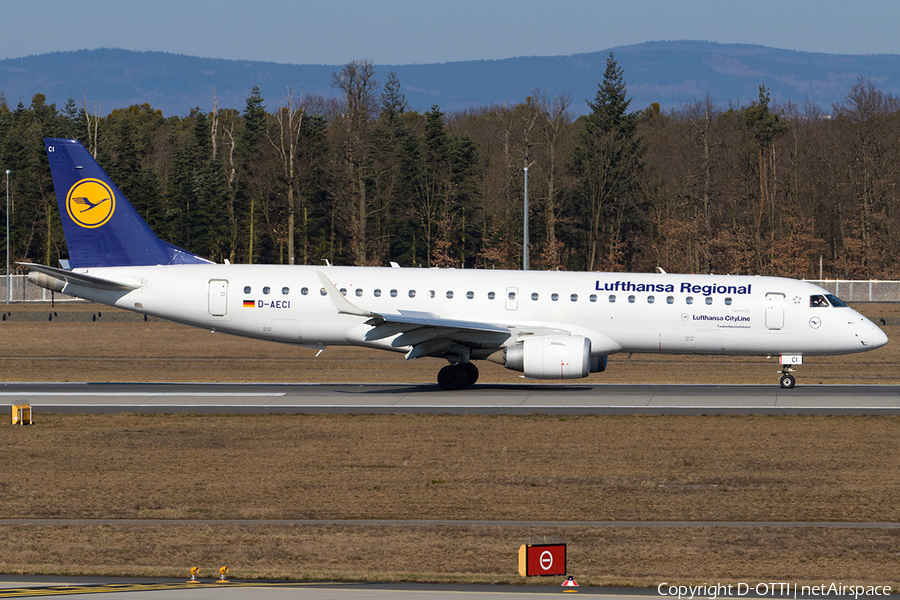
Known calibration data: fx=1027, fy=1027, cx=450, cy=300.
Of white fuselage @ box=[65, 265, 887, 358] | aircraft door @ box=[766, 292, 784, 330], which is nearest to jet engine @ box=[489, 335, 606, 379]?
white fuselage @ box=[65, 265, 887, 358]

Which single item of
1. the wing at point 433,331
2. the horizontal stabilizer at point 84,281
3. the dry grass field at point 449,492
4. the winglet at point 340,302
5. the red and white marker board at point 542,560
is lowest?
the dry grass field at point 449,492

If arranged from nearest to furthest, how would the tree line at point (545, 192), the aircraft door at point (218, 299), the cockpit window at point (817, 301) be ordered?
the cockpit window at point (817, 301), the aircraft door at point (218, 299), the tree line at point (545, 192)

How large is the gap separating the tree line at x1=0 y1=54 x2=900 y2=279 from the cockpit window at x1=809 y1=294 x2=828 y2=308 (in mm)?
47356

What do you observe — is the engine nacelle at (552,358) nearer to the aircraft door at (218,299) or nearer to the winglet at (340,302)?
the winglet at (340,302)

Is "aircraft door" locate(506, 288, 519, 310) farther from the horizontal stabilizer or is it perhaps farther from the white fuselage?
the horizontal stabilizer

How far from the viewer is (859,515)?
14.8 metres

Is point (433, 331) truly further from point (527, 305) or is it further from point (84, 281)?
point (84, 281)

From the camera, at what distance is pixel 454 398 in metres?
28.4

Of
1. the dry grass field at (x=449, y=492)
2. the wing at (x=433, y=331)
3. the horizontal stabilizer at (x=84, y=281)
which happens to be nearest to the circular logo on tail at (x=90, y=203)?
the horizontal stabilizer at (x=84, y=281)

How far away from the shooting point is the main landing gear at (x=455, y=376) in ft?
99.6

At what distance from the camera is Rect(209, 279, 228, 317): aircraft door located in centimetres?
3012

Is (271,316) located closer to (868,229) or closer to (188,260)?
(188,260)

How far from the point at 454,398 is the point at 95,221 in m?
12.2

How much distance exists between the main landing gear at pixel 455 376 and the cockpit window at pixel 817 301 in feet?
32.8
